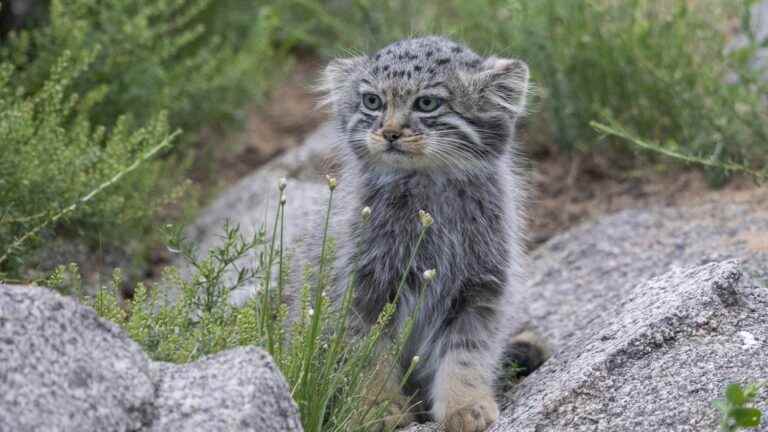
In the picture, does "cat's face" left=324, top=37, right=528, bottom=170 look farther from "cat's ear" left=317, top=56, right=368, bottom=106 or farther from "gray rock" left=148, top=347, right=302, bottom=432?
"gray rock" left=148, top=347, right=302, bottom=432

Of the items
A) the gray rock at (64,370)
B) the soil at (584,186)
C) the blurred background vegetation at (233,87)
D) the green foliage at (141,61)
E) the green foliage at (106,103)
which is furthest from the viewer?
the soil at (584,186)

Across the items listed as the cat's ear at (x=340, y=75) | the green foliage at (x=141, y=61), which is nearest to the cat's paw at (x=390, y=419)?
the cat's ear at (x=340, y=75)

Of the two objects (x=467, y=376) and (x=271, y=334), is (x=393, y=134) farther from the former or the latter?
(x=271, y=334)

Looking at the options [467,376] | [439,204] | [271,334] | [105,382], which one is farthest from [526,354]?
[105,382]

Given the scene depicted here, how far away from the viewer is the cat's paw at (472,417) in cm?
428

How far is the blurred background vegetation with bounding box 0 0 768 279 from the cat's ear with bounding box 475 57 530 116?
→ 2.46ft

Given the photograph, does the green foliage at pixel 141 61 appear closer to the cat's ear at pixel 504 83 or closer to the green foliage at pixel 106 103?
the green foliage at pixel 106 103

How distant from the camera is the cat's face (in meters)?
4.76

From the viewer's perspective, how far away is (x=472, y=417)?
14.1 ft

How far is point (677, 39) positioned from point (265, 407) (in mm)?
4668

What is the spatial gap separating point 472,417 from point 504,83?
153 centimetres

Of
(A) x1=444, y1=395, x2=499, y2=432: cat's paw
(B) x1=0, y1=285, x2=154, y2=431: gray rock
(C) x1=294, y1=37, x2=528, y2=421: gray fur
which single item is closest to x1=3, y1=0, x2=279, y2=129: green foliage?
(C) x1=294, y1=37, x2=528, y2=421: gray fur

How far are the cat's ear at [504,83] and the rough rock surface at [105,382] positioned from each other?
78.2 inches

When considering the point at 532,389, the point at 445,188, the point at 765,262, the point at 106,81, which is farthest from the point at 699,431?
the point at 106,81
